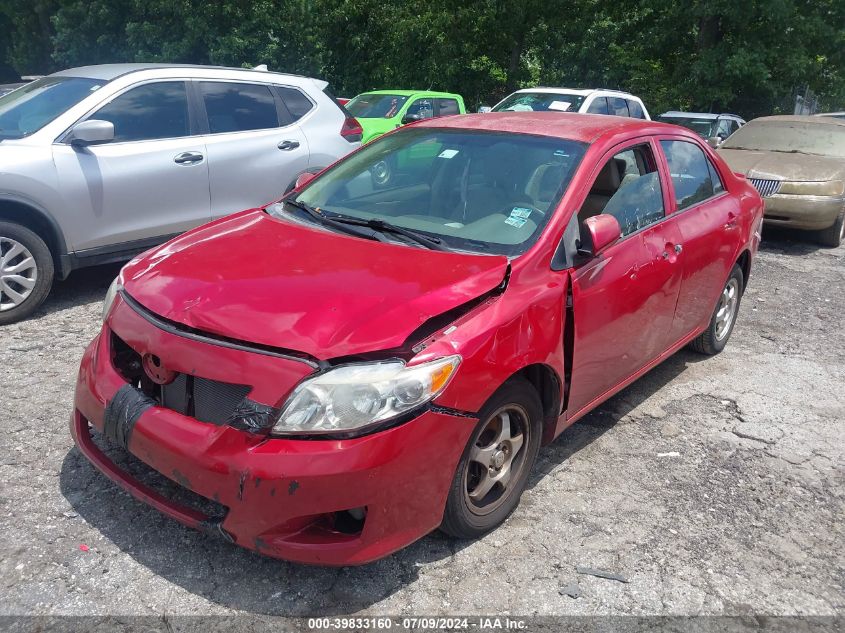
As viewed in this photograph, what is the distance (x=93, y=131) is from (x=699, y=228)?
13.6 feet

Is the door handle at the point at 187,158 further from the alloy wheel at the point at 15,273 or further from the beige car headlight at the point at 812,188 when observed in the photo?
the beige car headlight at the point at 812,188

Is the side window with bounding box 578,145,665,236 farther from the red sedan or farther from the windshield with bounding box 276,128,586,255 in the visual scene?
the windshield with bounding box 276,128,586,255

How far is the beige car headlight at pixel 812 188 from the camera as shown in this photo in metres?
9.09

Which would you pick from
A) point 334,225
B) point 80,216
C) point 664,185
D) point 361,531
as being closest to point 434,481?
point 361,531

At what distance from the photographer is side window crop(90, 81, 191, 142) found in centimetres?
575

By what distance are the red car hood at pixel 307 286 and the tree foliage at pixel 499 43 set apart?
18782mm

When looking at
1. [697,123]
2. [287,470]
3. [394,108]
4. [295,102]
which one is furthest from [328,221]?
[697,123]

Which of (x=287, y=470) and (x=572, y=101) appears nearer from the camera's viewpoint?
(x=287, y=470)

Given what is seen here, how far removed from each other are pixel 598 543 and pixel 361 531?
1168 mm

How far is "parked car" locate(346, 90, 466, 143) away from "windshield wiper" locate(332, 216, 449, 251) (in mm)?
8798

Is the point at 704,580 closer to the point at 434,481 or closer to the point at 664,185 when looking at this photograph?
the point at 434,481

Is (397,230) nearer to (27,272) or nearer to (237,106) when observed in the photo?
(27,272)

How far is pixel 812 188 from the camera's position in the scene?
29.9 ft

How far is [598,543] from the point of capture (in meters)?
3.23
